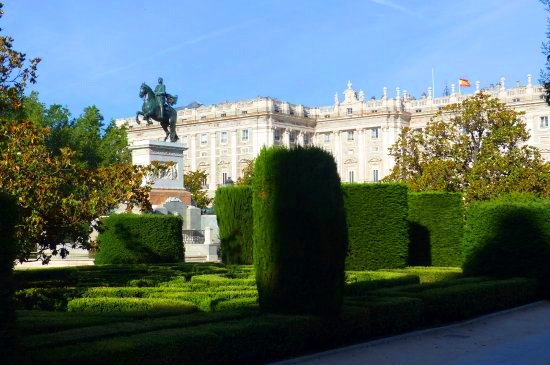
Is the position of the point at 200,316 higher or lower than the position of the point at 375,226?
lower

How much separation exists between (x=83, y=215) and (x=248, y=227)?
35.9ft

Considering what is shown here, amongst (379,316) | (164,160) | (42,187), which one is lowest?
(379,316)

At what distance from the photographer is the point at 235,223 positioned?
1047 inches

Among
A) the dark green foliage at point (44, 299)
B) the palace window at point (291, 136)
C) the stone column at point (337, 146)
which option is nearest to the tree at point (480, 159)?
the dark green foliage at point (44, 299)

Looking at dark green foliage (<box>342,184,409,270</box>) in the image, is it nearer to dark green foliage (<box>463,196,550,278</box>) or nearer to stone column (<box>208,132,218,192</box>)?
dark green foliage (<box>463,196,550,278</box>)

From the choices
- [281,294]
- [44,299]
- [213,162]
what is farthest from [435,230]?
[213,162]

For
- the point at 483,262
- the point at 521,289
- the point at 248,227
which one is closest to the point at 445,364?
the point at 521,289

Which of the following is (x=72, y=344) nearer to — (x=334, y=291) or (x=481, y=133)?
(x=334, y=291)

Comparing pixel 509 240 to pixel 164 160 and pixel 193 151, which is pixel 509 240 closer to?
pixel 164 160

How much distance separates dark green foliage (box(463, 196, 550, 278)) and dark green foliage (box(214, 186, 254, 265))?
26.5 ft

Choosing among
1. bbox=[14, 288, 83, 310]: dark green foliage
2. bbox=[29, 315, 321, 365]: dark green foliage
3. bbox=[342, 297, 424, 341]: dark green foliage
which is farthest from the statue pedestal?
bbox=[29, 315, 321, 365]: dark green foliage

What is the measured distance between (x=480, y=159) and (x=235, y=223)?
19.2 metres

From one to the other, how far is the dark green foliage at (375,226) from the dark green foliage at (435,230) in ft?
9.89

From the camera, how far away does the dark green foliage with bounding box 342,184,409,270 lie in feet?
74.9
